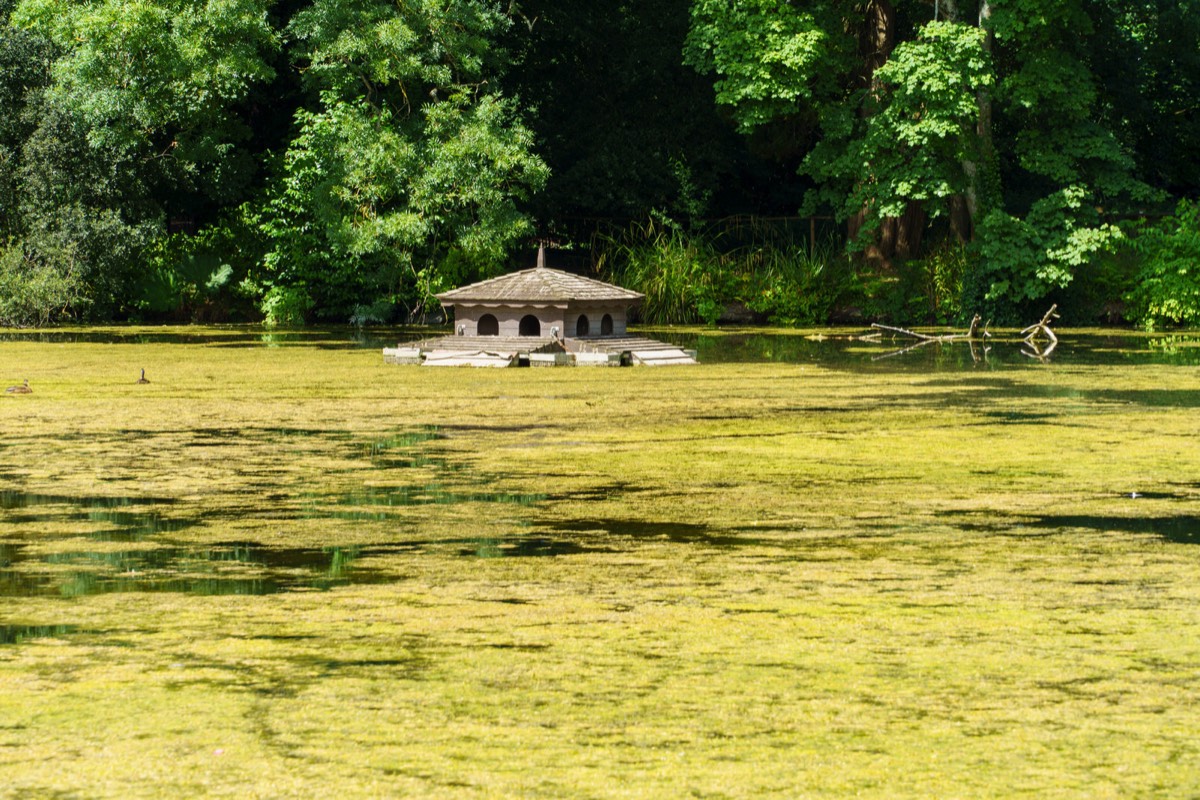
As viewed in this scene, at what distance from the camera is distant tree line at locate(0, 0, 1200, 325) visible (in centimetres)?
2853

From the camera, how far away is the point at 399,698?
16.9 ft

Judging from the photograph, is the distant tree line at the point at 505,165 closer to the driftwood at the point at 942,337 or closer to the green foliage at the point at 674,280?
the green foliage at the point at 674,280

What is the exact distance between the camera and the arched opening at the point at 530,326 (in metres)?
21.9

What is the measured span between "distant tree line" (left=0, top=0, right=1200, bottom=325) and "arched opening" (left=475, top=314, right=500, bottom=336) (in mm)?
6792

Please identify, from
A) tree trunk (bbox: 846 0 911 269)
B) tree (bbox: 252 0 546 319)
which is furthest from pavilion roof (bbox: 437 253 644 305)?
tree trunk (bbox: 846 0 911 269)

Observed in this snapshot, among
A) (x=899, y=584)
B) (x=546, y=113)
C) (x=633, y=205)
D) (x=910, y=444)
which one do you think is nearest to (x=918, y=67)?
(x=633, y=205)

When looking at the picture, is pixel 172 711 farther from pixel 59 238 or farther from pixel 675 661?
pixel 59 238

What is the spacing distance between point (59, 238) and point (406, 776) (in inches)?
1024

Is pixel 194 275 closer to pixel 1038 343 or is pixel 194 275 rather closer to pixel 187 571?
pixel 1038 343

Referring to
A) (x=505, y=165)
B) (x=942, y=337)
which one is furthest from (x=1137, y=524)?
(x=505, y=165)

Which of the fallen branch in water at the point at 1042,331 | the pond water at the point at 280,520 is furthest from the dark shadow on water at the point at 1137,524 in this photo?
the fallen branch in water at the point at 1042,331

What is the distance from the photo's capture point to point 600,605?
6.48m

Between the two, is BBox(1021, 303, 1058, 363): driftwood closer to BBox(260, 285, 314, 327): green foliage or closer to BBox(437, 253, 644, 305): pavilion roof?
BBox(437, 253, 644, 305): pavilion roof

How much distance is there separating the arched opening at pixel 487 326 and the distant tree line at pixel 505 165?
267 inches
